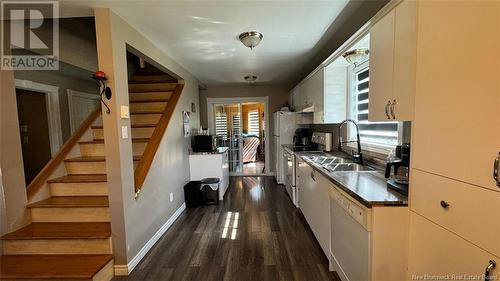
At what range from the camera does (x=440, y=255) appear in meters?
1.12

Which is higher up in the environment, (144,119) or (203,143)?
(144,119)

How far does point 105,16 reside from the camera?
6.38ft

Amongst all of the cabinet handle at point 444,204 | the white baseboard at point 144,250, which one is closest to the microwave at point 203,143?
the white baseboard at point 144,250

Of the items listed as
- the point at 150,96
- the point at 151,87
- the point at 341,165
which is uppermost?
the point at 151,87

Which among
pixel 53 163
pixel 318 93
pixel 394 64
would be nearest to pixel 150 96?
pixel 53 163

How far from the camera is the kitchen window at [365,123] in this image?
2205 mm

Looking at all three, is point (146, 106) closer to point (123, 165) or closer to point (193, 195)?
point (193, 195)

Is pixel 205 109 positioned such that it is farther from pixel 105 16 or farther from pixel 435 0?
pixel 435 0

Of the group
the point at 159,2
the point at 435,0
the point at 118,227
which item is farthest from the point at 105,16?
the point at 435,0

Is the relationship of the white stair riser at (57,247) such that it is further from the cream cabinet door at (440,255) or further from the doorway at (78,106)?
the cream cabinet door at (440,255)

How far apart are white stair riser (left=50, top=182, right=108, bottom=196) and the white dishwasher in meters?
2.49

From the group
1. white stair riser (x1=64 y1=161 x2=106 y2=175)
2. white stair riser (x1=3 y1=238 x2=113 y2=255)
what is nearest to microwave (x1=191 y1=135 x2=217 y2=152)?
white stair riser (x1=64 y1=161 x2=106 y2=175)

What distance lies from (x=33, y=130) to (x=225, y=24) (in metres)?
3.37

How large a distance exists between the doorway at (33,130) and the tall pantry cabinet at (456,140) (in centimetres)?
453
